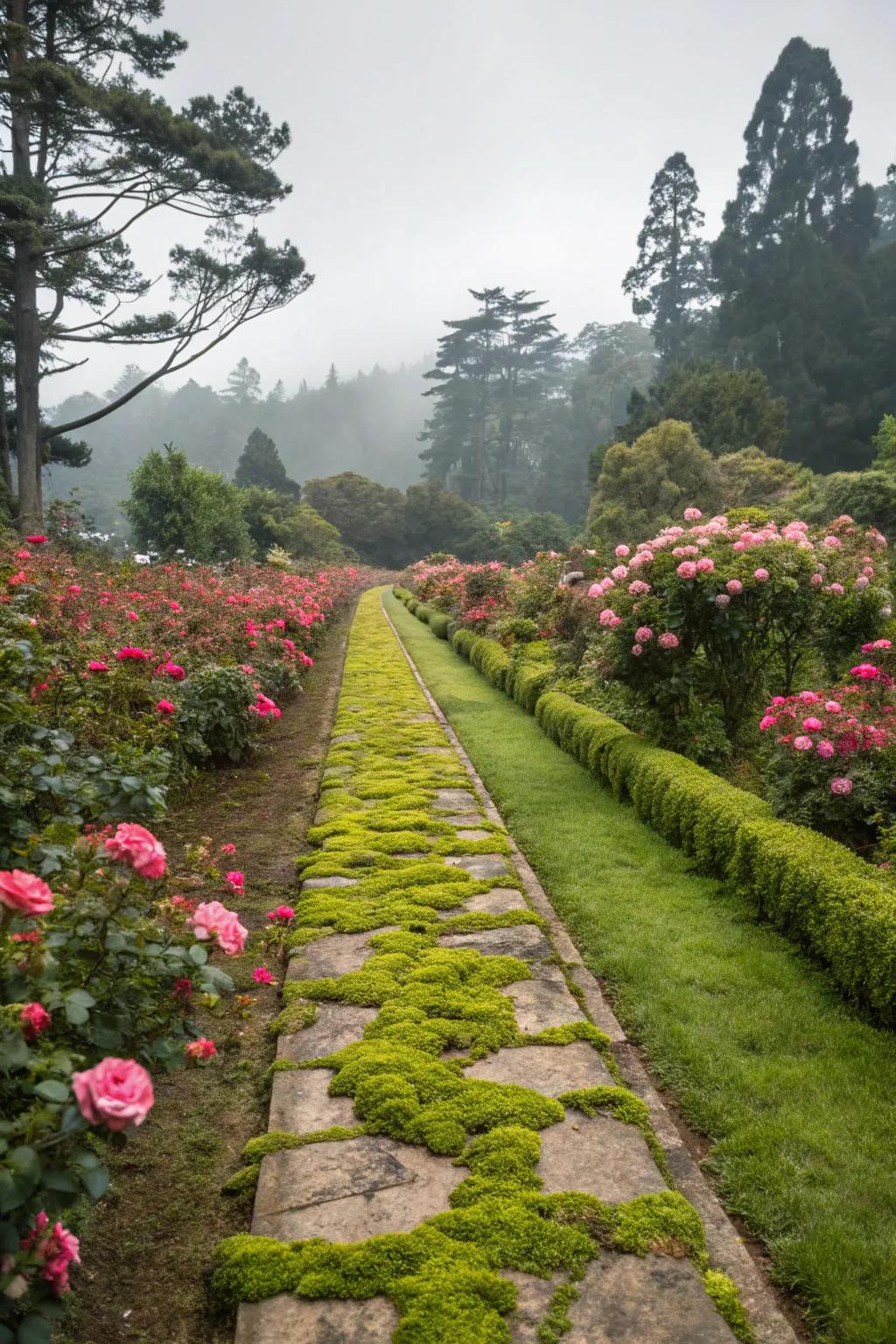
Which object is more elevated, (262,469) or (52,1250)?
(262,469)

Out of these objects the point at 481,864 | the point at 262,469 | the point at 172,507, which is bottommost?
the point at 481,864

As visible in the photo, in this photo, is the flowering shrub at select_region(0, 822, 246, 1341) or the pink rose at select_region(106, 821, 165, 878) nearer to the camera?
the flowering shrub at select_region(0, 822, 246, 1341)

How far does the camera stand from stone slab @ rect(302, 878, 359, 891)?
13.6ft

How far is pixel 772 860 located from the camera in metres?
3.66

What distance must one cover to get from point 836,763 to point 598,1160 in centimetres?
275

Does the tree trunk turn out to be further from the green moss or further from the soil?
the green moss

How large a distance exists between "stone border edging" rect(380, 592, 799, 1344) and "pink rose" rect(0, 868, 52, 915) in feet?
6.11

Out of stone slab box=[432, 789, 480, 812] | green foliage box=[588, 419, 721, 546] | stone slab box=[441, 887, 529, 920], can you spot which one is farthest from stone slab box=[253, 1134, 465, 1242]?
green foliage box=[588, 419, 721, 546]

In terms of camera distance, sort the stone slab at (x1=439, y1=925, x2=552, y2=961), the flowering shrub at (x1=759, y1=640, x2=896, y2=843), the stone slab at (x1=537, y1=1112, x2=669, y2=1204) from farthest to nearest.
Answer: the flowering shrub at (x1=759, y1=640, x2=896, y2=843), the stone slab at (x1=439, y1=925, x2=552, y2=961), the stone slab at (x1=537, y1=1112, x2=669, y2=1204)

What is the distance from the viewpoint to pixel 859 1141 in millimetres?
2385

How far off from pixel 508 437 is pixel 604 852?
50.2m

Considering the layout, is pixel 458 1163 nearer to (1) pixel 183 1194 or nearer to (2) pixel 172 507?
(1) pixel 183 1194

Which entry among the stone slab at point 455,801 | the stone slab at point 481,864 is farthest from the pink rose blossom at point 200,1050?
the stone slab at point 455,801

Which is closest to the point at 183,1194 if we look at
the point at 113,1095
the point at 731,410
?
the point at 113,1095
